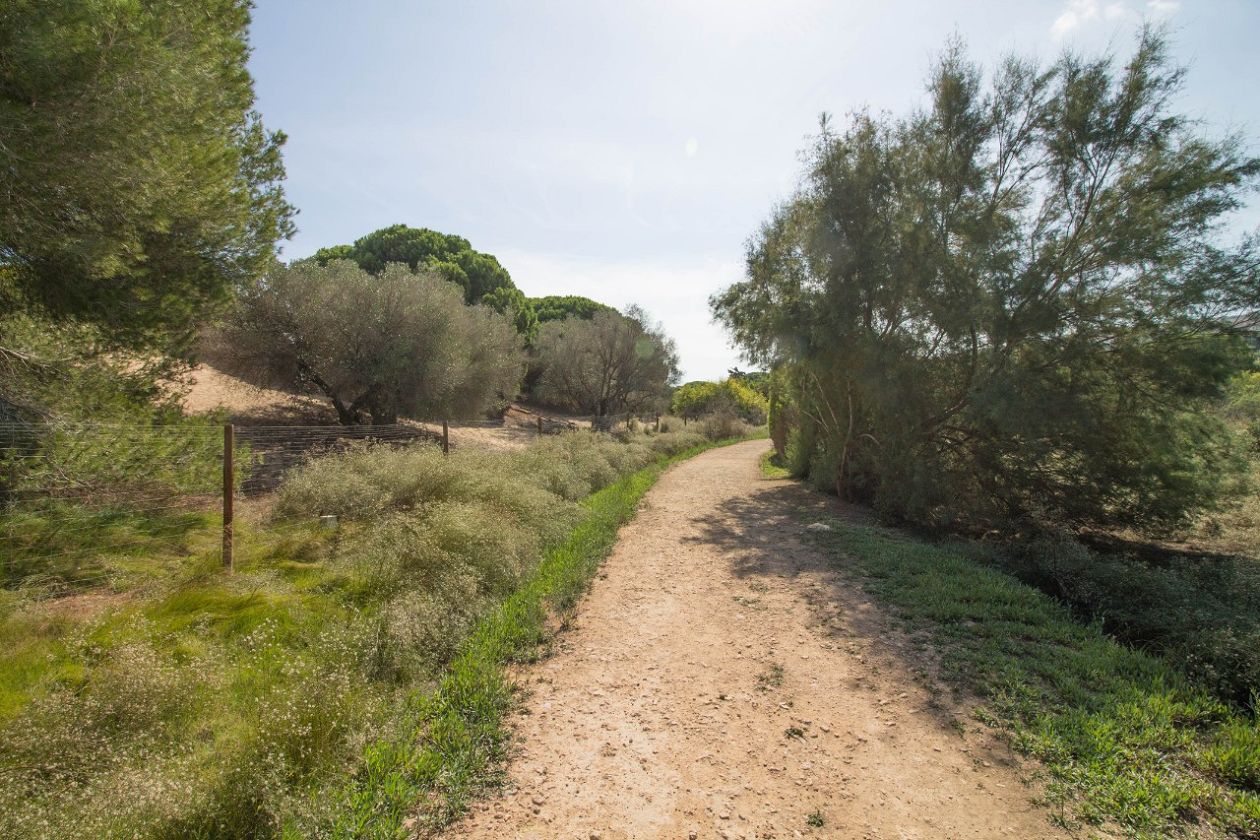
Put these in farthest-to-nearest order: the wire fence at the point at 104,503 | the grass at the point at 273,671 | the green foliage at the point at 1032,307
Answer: the green foliage at the point at 1032,307
the wire fence at the point at 104,503
the grass at the point at 273,671

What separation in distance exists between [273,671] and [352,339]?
13.1m

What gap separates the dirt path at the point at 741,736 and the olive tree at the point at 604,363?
27.5m

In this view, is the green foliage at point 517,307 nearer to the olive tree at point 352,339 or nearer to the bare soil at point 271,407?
the olive tree at point 352,339

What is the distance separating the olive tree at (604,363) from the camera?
32.9 m

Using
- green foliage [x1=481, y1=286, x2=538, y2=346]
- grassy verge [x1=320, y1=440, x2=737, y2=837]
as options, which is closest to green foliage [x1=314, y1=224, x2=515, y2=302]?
green foliage [x1=481, y1=286, x2=538, y2=346]

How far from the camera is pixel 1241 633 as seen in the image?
14.4 feet

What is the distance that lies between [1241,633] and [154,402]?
40.5ft

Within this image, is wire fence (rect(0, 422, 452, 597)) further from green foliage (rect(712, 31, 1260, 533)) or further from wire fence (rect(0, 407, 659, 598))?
green foliage (rect(712, 31, 1260, 533))

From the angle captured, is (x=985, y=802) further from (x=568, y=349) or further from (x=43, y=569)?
(x=568, y=349)

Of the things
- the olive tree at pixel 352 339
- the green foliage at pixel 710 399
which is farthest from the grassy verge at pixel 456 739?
the green foliage at pixel 710 399

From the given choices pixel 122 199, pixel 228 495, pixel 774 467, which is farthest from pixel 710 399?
pixel 122 199

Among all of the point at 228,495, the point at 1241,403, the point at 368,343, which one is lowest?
the point at 228,495

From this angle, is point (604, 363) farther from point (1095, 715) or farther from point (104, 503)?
point (1095, 715)

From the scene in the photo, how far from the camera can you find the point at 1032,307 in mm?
8852
